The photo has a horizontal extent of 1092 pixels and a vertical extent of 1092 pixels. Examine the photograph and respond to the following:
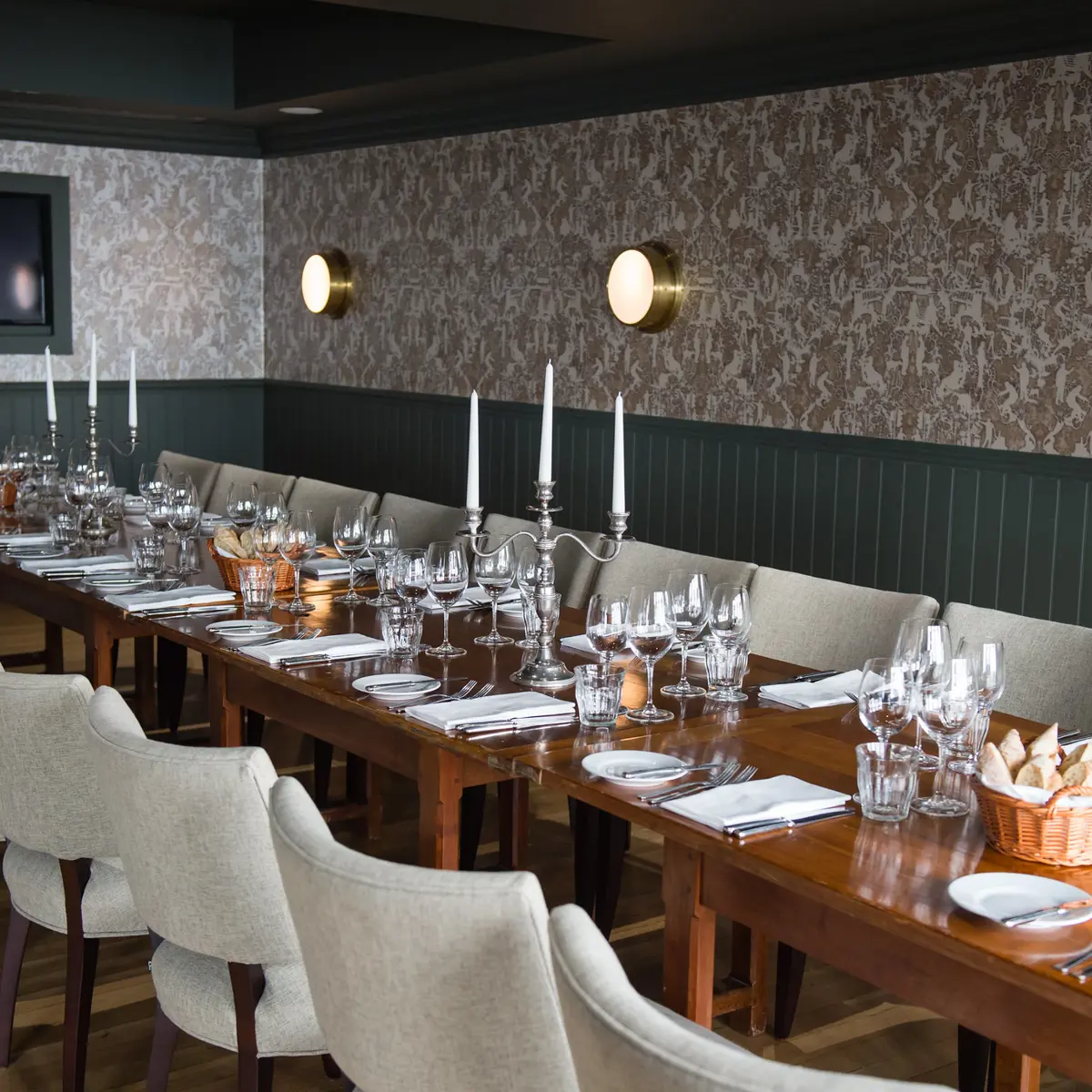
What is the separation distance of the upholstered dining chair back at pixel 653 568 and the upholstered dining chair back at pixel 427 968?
1.99m

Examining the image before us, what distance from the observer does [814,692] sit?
269 cm

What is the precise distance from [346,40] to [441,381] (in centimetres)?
173

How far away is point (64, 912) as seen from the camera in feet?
8.24

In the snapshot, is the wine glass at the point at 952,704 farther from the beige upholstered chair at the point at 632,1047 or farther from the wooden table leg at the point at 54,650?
the wooden table leg at the point at 54,650

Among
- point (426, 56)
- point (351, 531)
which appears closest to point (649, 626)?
point (351, 531)

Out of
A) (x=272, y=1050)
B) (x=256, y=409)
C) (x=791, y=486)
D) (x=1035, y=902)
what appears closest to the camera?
(x=1035, y=902)

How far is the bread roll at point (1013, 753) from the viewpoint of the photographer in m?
1.91

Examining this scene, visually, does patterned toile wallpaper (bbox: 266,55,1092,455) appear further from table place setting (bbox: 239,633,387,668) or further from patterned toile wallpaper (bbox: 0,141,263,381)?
table place setting (bbox: 239,633,387,668)

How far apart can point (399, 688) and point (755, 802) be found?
0.85 m

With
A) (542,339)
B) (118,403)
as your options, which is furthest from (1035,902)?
(118,403)

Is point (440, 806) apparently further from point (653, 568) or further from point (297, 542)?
point (653, 568)

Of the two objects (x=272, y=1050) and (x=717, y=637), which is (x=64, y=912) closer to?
(x=272, y=1050)

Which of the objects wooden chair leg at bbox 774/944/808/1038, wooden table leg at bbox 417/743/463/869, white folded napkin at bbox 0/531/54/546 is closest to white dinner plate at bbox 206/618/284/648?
wooden table leg at bbox 417/743/463/869

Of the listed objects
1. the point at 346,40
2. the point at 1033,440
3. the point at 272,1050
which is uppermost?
the point at 346,40
